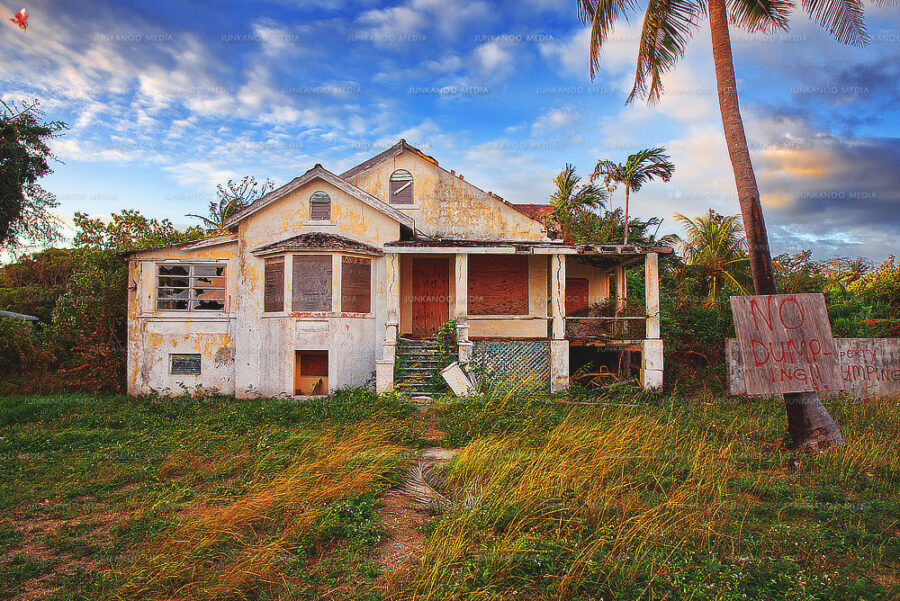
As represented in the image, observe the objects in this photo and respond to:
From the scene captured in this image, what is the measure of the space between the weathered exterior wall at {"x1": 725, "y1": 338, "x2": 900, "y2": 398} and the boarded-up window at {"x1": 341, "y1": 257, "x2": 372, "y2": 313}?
950 cm

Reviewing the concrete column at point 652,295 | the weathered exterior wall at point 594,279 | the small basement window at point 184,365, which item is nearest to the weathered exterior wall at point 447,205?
the weathered exterior wall at point 594,279

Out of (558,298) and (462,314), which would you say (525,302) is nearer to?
(558,298)

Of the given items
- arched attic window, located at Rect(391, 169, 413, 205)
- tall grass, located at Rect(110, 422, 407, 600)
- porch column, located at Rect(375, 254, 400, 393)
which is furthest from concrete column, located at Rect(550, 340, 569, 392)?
tall grass, located at Rect(110, 422, 407, 600)

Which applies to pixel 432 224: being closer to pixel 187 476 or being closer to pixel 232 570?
pixel 187 476

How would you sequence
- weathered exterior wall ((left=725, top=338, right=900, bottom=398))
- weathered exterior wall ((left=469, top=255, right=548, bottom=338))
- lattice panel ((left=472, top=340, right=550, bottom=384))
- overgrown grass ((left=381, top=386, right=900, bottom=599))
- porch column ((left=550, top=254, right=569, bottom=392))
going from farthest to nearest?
weathered exterior wall ((left=469, top=255, right=548, bottom=338))
porch column ((left=550, top=254, right=569, bottom=392))
lattice panel ((left=472, top=340, right=550, bottom=384))
weathered exterior wall ((left=725, top=338, right=900, bottom=398))
overgrown grass ((left=381, top=386, right=900, bottom=599))

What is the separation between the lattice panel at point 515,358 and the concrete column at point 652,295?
2.69 metres

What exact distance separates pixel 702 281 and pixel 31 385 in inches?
892

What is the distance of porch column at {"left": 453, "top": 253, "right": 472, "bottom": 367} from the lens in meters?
12.6

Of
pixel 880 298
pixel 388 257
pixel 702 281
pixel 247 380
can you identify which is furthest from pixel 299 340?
pixel 880 298

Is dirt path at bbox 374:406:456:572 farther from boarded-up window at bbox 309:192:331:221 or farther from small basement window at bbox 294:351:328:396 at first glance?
boarded-up window at bbox 309:192:331:221

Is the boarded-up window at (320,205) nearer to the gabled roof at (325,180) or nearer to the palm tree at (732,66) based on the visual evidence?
the gabled roof at (325,180)

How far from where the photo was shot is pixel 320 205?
47.2 ft

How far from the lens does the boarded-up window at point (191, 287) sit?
14484 mm

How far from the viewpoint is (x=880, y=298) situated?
650 inches
